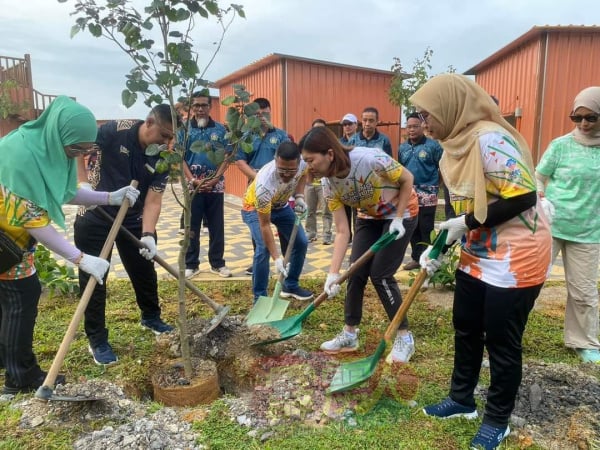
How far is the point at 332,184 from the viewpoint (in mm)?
2773

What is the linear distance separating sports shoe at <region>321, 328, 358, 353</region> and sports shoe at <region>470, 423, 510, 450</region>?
116cm

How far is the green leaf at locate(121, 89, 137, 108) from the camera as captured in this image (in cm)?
208

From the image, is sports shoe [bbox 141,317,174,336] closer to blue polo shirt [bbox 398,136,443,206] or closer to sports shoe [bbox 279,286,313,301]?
sports shoe [bbox 279,286,313,301]

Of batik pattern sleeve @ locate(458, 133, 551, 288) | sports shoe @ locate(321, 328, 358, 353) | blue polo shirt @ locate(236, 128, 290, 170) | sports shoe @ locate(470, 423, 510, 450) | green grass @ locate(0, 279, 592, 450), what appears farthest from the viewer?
blue polo shirt @ locate(236, 128, 290, 170)

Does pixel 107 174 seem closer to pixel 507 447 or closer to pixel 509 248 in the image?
pixel 509 248

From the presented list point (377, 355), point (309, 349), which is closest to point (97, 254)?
point (309, 349)

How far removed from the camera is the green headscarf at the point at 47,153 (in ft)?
6.48

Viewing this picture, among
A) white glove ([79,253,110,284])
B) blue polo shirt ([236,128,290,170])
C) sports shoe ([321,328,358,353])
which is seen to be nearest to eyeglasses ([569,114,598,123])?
sports shoe ([321,328,358,353])

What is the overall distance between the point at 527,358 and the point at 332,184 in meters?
1.73

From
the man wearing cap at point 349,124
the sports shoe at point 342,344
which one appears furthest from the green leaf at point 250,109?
the man wearing cap at point 349,124

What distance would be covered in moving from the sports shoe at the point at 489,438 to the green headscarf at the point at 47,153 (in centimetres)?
216

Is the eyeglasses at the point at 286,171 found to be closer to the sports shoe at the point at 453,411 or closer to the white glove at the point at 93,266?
the white glove at the point at 93,266

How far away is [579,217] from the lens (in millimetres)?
2828

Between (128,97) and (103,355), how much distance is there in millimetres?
1717
